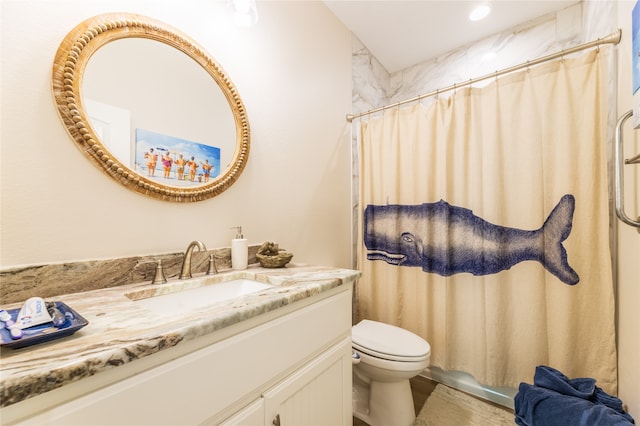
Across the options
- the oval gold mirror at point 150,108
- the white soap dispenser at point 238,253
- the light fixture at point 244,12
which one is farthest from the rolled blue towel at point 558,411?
the light fixture at point 244,12

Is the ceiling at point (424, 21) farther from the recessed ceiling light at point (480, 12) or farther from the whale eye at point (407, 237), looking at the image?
the whale eye at point (407, 237)

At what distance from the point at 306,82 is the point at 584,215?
1730 millimetres

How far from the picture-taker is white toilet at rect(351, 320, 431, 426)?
4.12ft

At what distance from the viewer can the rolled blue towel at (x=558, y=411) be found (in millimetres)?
896

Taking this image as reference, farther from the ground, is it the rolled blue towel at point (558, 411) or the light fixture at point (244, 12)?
the light fixture at point (244, 12)

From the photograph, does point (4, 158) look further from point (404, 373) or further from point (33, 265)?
point (404, 373)

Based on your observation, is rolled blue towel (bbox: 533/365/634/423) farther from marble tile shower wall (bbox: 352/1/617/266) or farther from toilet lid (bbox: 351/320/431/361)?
marble tile shower wall (bbox: 352/1/617/266)

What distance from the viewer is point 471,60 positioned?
7.03ft

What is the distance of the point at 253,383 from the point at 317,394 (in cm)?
32

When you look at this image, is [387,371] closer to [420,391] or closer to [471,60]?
[420,391]

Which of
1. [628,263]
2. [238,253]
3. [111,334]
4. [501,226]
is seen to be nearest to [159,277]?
[238,253]

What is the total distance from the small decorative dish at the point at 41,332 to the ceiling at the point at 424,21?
2240 millimetres

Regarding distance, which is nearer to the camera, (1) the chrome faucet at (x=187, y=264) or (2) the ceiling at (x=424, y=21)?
(1) the chrome faucet at (x=187, y=264)

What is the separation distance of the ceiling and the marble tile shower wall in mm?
63
